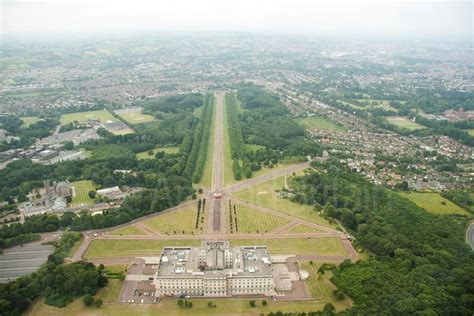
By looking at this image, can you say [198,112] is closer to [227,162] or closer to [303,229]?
[227,162]

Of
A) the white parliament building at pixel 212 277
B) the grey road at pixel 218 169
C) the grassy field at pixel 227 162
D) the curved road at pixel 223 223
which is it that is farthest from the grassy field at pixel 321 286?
the grassy field at pixel 227 162

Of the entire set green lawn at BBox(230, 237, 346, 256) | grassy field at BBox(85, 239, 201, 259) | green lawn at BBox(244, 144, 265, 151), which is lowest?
green lawn at BBox(230, 237, 346, 256)

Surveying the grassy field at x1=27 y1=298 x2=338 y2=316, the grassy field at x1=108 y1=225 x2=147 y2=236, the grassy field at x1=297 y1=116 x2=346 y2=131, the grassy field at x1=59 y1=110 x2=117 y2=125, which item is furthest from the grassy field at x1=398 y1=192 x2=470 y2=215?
the grassy field at x1=59 y1=110 x2=117 y2=125

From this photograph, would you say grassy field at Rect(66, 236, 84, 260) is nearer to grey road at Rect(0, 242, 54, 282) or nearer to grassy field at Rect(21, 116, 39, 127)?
grey road at Rect(0, 242, 54, 282)

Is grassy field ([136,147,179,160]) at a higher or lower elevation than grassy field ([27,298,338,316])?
higher

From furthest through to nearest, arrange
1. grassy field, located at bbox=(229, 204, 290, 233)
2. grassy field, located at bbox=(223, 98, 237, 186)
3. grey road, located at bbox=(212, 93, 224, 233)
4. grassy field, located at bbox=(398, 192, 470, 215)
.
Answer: grassy field, located at bbox=(223, 98, 237, 186) < grassy field, located at bbox=(398, 192, 470, 215) < grey road, located at bbox=(212, 93, 224, 233) < grassy field, located at bbox=(229, 204, 290, 233)

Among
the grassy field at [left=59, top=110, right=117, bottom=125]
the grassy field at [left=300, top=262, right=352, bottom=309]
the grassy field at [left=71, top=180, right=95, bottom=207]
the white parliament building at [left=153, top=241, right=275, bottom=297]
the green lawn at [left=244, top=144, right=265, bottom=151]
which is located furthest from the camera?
the grassy field at [left=59, top=110, right=117, bottom=125]

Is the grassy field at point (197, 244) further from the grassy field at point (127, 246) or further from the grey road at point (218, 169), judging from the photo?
the grey road at point (218, 169)
